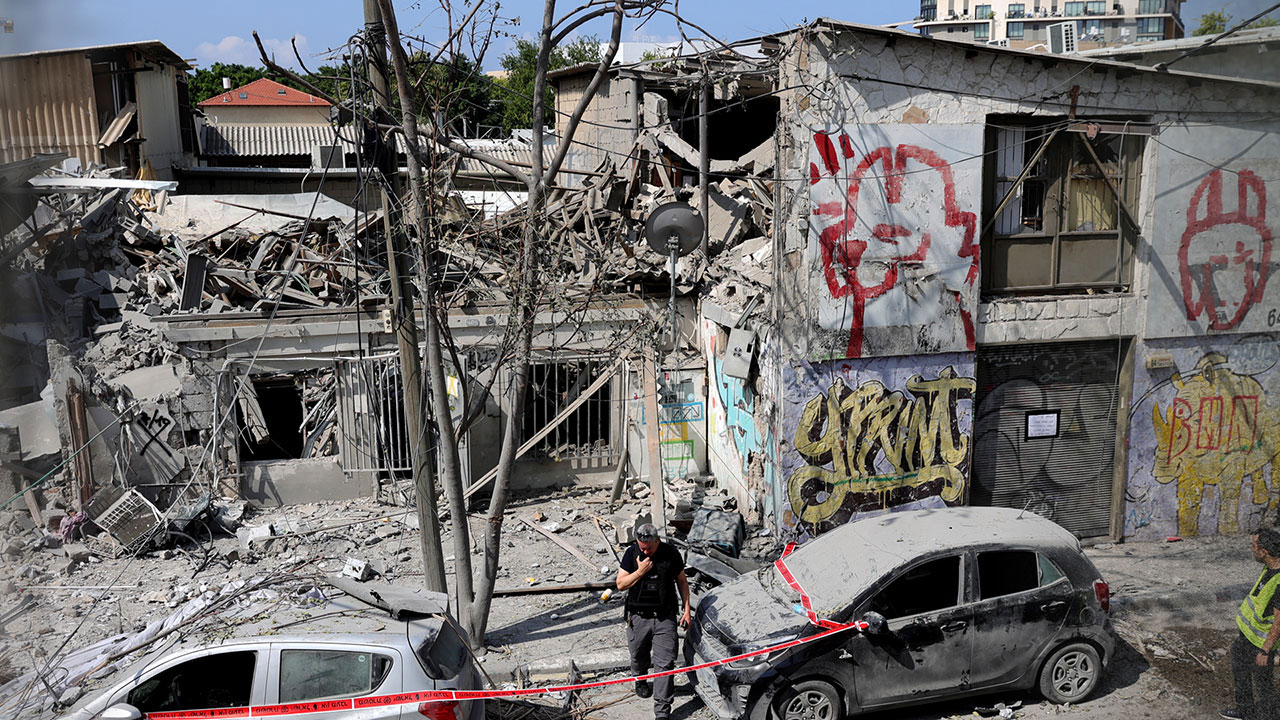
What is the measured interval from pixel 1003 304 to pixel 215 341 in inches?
440

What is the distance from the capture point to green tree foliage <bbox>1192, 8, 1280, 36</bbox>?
9320 millimetres

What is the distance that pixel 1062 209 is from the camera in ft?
35.4

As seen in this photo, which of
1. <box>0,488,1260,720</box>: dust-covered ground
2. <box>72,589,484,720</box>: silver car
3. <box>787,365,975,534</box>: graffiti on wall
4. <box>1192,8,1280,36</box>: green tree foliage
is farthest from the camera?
<box>787,365,975,534</box>: graffiti on wall

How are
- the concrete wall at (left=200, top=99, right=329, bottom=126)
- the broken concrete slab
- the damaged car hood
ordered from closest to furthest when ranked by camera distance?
1. the damaged car hood
2. the broken concrete slab
3. the concrete wall at (left=200, top=99, right=329, bottom=126)

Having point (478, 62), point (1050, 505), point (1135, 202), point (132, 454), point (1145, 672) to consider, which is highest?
point (478, 62)

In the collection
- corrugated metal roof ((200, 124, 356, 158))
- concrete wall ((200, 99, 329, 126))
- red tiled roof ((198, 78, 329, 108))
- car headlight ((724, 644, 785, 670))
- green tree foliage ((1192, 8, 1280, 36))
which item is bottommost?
car headlight ((724, 644, 785, 670))

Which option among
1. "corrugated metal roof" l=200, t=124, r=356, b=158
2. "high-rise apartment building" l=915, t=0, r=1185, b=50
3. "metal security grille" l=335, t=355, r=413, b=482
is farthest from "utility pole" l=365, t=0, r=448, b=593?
"high-rise apartment building" l=915, t=0, r=1185, b=50

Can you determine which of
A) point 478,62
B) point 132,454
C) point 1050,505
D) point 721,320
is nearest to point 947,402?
point 1050,505

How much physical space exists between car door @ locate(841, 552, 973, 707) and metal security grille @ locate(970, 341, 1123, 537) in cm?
410

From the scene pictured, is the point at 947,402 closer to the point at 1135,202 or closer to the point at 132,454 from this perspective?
the point at 1135,202

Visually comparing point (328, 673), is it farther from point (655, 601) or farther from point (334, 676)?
point (655, 601)

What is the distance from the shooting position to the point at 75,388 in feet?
38.3

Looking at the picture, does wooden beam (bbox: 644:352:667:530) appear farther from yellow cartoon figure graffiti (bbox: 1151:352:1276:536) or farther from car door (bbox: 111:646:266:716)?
yellow cartoon figure graffiti (bbox: 1151:352:1276:536)

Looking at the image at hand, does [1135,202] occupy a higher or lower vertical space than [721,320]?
higher
